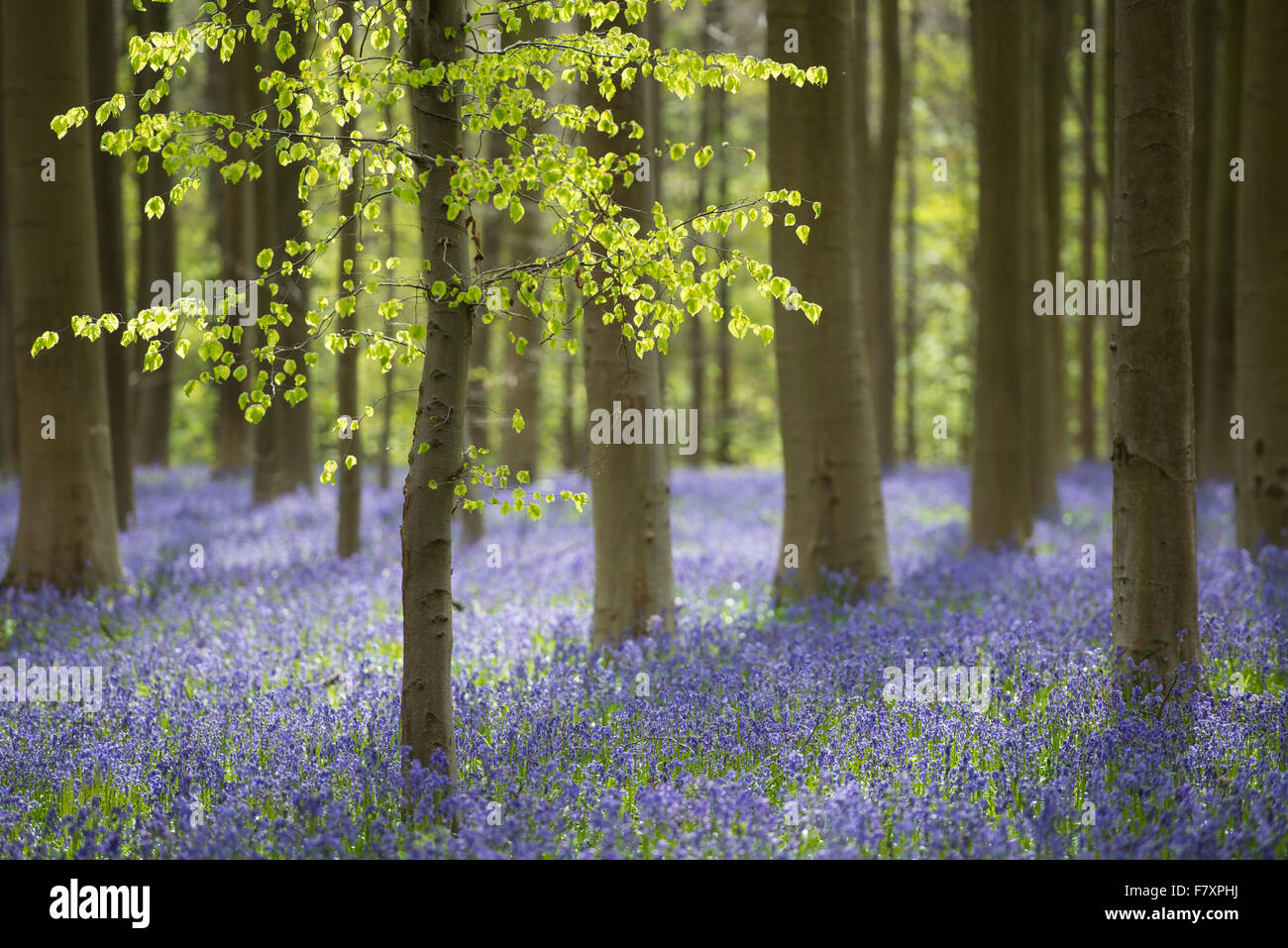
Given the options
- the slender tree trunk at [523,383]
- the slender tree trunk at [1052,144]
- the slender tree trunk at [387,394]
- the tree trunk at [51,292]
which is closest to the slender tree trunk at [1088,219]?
the slender tree trunk at [1052,144]

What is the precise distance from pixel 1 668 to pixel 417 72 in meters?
5.55

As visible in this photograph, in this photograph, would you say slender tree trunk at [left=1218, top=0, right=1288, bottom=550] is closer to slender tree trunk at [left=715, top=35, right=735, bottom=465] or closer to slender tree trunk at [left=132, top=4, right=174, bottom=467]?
slender tree trunk at [left=715, top=35, right=735, bottom=465]

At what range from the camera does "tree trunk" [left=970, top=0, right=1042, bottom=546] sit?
36.8 feet

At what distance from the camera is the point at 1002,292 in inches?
442

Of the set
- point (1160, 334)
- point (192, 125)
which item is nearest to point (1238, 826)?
point (1160, 334)

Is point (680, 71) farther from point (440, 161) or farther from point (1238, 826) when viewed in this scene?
point (1238, 826)

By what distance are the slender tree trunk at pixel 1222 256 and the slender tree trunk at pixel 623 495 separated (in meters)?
10.9

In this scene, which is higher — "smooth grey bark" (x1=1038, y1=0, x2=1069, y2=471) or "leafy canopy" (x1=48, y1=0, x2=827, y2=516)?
"smooth grey bark" (x1=1038, y1=0, x2=1069, y2=471)

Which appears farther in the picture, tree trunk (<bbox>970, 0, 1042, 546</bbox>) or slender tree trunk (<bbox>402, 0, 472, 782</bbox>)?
tree trunk (<bbox>970, 0, 1042, 546</bbox>)

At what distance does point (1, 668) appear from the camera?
23.9ft

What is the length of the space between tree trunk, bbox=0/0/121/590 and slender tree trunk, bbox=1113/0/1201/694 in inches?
341

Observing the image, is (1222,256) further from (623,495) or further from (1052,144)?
(623,495)
